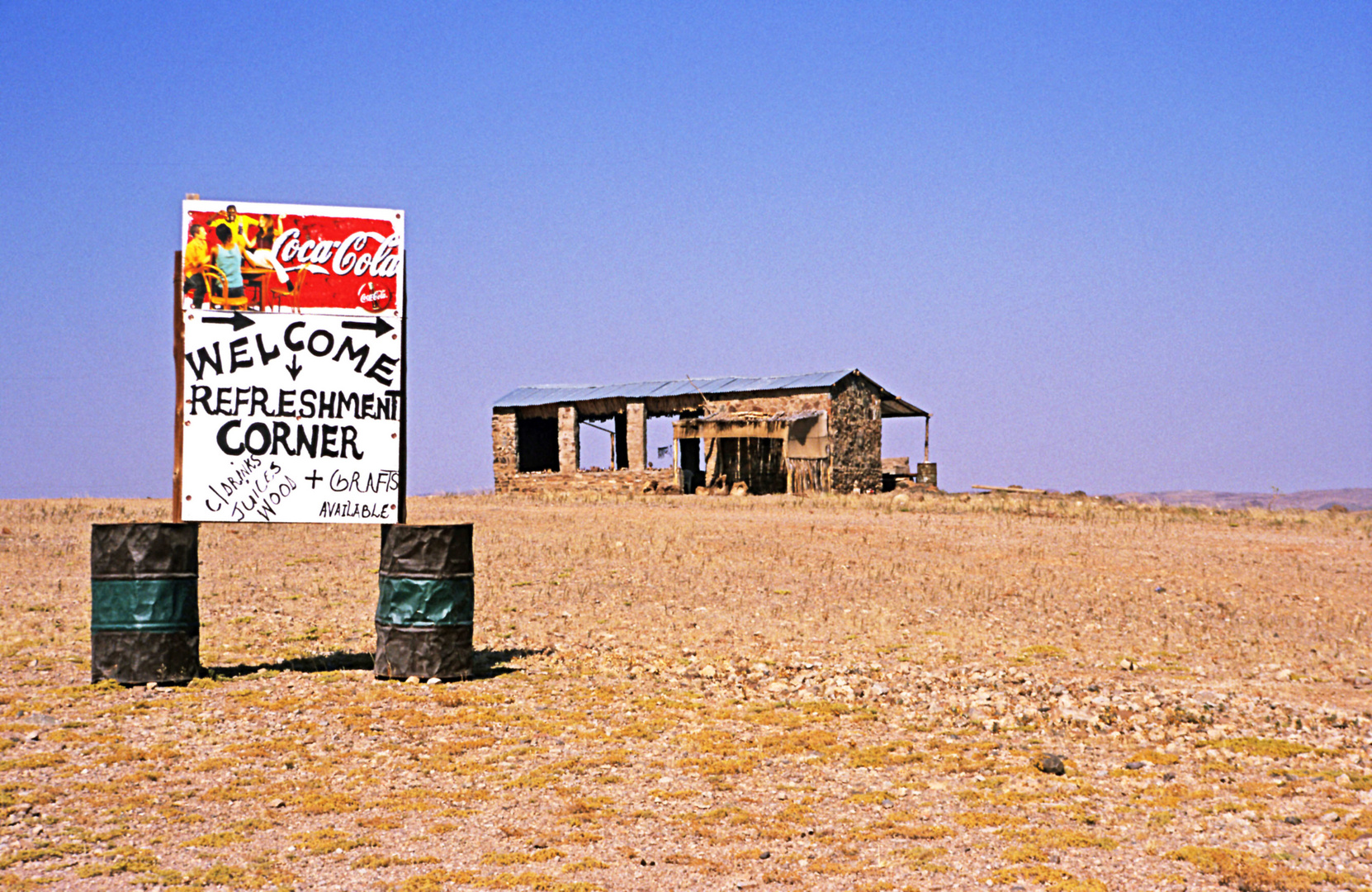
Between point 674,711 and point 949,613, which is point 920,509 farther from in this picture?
point 674,711

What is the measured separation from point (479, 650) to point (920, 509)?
19261mm

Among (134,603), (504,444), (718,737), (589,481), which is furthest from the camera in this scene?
(504,444)

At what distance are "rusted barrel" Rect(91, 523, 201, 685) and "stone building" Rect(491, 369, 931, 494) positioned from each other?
2848 cm

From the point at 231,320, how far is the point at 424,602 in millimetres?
3163

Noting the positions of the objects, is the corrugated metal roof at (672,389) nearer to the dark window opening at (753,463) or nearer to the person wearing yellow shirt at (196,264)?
the dark window opening at (753,463)

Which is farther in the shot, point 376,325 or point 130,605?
point 376,325

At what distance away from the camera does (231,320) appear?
10.5 metres

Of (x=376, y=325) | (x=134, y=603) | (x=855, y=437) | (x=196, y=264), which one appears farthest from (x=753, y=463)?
(x=134, y=603)

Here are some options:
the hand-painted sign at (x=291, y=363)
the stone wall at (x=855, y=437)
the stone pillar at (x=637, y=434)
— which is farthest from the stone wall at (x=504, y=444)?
the hand-painted sign at (x=291, y=363)

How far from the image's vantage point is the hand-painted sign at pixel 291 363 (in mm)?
10477

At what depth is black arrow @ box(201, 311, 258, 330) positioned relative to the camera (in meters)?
10.5

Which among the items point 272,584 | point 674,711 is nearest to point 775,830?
point 674,711

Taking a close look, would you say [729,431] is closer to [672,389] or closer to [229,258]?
[672,389]

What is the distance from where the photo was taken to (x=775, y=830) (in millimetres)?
6523
